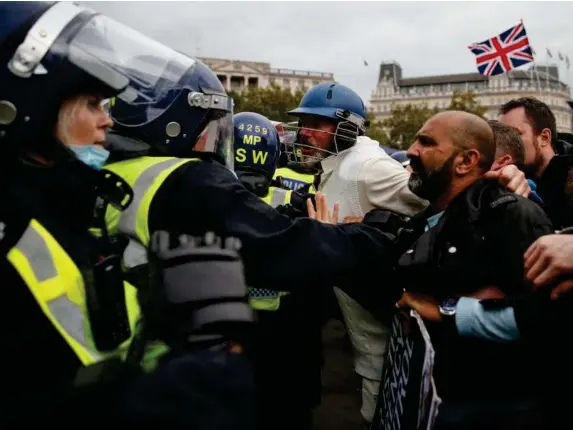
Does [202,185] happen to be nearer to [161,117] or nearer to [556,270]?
[161,117]

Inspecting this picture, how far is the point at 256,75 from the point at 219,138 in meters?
79.6

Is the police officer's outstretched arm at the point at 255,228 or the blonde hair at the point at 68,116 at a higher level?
the blonde hair at the point at 68,116

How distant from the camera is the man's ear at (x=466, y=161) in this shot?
210 centimetres

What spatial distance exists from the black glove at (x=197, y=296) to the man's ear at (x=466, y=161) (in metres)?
1.22

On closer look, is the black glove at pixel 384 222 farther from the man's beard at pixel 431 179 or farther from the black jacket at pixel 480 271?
the black jacket at pixel 480 271

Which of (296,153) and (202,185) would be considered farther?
(296,153)

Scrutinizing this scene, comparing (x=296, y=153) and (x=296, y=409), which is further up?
(x=296, y=153)

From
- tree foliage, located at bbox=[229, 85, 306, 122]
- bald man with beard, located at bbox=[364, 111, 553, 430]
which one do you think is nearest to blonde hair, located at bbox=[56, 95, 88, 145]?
bald man with beard, located at bbox=[364, 111, 553, 430]

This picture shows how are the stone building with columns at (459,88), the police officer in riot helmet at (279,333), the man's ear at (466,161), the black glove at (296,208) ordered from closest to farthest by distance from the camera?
the man's ear at (466,161), the black glove at (296,208), the police officer in riot helmet at (279,333), the stone building with columns at (459,88)

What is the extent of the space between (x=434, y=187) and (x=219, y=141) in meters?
0.93

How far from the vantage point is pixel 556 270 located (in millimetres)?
1654

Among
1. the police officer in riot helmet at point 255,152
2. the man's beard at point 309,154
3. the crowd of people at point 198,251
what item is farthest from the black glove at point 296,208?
the police officer in riot helmet at point 255,152

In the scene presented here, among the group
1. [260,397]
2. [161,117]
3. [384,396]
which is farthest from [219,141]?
[260,397]

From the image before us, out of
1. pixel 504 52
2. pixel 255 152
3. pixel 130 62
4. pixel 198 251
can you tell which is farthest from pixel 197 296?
pixel 504 52
